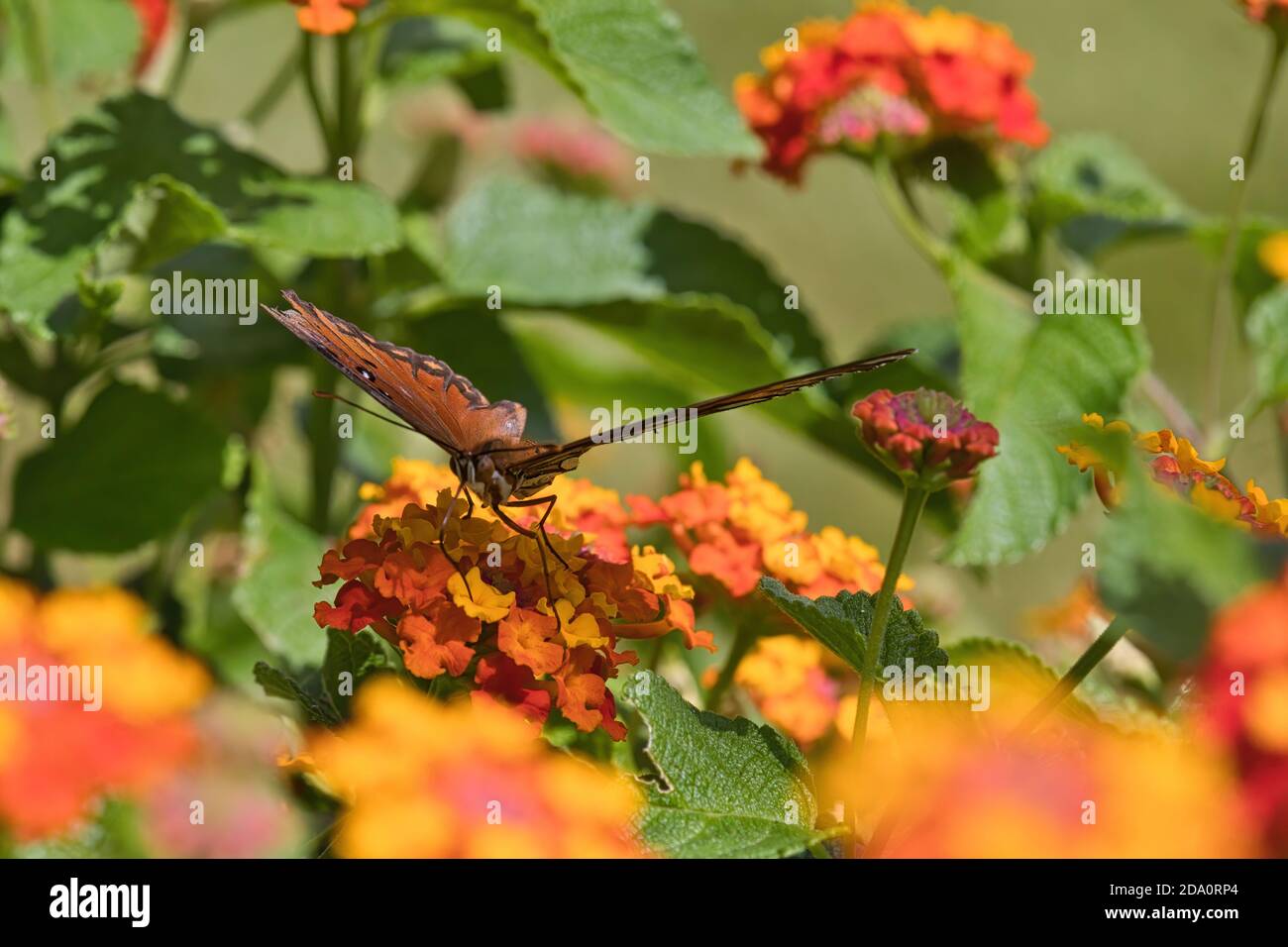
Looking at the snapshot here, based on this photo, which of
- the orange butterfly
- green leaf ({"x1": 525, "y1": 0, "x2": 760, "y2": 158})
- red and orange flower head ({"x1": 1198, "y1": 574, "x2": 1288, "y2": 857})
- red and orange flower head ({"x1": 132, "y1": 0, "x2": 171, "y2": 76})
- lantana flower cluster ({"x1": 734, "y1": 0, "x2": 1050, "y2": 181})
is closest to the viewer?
red and orange flower head ({"x1": 1198, "y1": 574, "x2": 1288, "y2": 857})

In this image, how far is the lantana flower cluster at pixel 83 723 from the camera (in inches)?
17.0

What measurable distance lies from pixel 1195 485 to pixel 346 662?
36 centimetres

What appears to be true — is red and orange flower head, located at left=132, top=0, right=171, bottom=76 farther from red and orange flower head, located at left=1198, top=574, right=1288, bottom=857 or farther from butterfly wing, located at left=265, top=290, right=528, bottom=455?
red and orange flower head, located at left=1198, top=574, right=1288, bottom=857

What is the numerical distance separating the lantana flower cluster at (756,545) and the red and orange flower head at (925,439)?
0.41ft

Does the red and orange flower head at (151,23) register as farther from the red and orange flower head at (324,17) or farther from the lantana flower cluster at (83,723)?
the lantana flower cluster at (83,723)

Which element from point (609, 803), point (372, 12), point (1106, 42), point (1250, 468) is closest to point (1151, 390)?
point (372, 12)

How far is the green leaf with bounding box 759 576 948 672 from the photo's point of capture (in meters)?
0.56

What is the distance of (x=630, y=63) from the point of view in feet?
3.00

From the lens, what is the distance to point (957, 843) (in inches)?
14.4

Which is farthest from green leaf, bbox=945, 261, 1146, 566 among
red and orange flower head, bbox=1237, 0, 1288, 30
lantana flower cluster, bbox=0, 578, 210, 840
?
lantana flower cluster, bbox=0, 578, 210, 840

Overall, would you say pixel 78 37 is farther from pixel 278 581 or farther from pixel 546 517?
pixel 546 517

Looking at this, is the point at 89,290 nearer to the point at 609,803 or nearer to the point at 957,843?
the point at 609,803

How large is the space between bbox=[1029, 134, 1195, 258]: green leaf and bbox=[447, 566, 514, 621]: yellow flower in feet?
2.03

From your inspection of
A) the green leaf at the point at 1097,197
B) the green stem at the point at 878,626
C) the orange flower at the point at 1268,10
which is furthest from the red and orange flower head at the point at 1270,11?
the green stem at the point at 878,626
